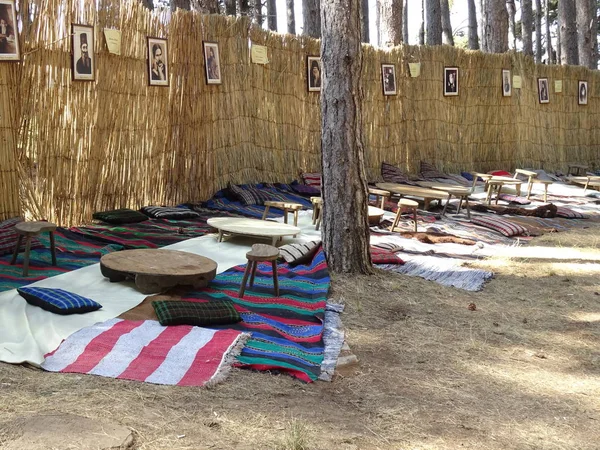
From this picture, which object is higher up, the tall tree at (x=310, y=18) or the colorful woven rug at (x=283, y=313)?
the tall tree at (x=310, y=18)

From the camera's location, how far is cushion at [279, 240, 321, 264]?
581cm

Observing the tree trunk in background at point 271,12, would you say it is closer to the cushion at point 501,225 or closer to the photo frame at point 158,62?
the photo frame at point 158,62

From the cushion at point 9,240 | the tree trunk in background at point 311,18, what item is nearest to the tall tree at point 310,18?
the tree trunk in background at point 311,18

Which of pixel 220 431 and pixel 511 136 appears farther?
pixel 511 136

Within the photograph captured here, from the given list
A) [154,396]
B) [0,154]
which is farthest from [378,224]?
→ [154,396]

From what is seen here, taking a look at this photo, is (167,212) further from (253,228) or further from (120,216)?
(253,228)

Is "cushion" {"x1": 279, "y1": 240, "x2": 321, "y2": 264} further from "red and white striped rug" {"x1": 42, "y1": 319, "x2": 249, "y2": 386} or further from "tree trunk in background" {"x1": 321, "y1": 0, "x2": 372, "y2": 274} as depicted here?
"red and white striped rug" {"x1": 42, "y1": 319, "x2": 249, "y2": 386}

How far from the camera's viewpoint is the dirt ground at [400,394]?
307 cm

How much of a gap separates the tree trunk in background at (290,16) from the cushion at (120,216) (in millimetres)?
15851

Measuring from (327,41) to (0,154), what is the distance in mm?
2803

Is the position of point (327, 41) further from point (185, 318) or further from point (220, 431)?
point (220, 431)

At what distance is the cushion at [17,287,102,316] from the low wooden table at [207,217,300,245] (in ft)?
6.57

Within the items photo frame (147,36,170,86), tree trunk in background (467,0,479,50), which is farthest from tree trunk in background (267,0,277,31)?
photo frame (147,36,170,86)

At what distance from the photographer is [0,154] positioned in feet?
19.6
